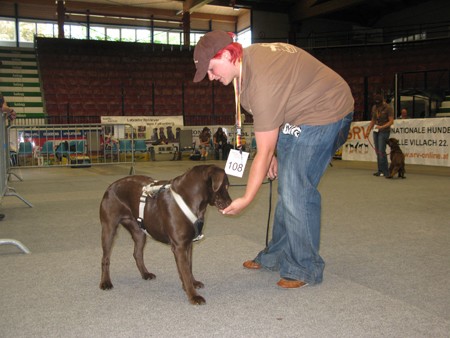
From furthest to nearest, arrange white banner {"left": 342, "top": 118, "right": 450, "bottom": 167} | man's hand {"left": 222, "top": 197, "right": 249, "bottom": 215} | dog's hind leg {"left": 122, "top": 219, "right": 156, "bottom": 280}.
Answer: white banner {"left": 342, "top": 118, "right": 450, "bottom": 167} → dog's hind leg {"left": 122, "top": 219, "right": 156, "bottom": 280} → man's hand {"left": 222, "top": 197, "right": 249, "bottom": 215}

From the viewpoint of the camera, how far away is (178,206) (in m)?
Result: 2.17

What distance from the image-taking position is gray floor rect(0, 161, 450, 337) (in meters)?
1.92

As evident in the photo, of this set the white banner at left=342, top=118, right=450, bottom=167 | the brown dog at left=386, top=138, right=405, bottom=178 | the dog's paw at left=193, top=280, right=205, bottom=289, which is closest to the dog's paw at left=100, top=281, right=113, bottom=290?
the dog's paw at left=193, top=280, right=205, bottom=289

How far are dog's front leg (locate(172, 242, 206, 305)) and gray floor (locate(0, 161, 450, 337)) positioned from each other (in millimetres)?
58

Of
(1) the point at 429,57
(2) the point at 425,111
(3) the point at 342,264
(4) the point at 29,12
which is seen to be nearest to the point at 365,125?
(2) the point at 425,111

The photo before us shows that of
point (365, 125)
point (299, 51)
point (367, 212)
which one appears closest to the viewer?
point (299, 51)

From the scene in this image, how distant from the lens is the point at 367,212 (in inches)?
188

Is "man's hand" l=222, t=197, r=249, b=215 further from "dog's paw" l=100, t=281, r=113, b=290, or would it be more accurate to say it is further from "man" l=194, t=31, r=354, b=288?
"dog's paw" l=100, t=281, r=113, b=290

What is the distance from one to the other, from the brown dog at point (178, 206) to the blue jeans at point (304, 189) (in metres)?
0.43

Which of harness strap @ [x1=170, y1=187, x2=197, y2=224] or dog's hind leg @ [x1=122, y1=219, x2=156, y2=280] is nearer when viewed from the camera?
harness strap @ [x1=170, y1=187, x2=197, y2=224]

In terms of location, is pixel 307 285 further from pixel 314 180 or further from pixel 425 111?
pixel 425 111

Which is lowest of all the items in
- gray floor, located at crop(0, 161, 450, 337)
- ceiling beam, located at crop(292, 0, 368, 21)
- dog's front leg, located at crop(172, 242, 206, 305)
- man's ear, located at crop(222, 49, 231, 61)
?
gray floor, located at crop(0, 161, 450, 337)

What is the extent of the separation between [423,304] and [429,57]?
1876cm

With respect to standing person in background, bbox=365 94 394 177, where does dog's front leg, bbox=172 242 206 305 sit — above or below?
below
